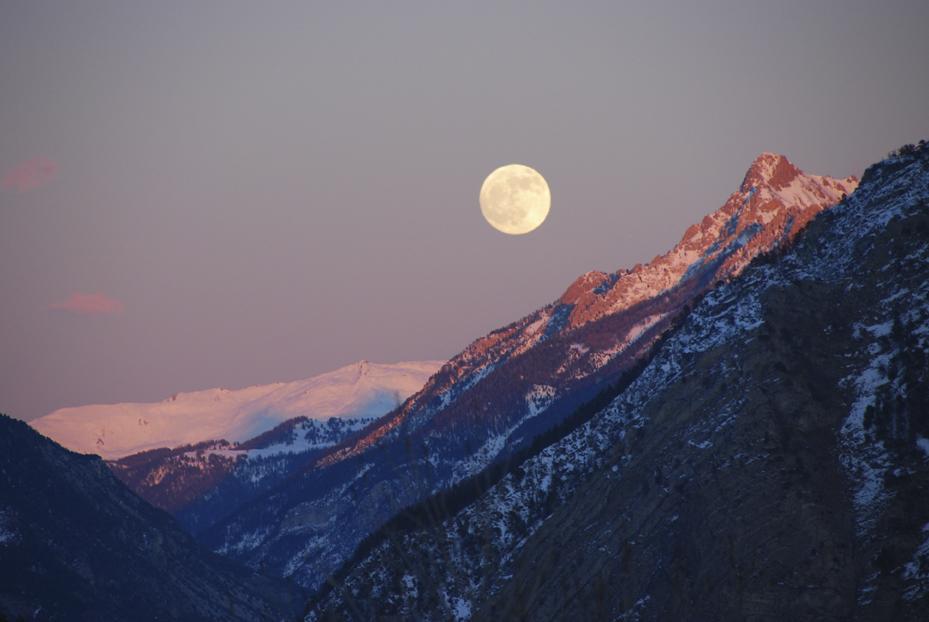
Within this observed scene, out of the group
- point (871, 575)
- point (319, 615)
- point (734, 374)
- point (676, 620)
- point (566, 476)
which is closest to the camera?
point (871, 575)

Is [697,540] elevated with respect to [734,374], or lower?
lower

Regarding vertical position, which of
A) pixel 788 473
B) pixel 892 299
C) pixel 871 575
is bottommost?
pixel 871 575

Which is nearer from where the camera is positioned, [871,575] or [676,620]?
[871,575]

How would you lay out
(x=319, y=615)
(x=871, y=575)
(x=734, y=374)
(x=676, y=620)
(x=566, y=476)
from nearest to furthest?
(x=871, y=575) → (x=676, y=620) → (x=734, y=374) → (x=566, y=476) → (x=319, y=615)

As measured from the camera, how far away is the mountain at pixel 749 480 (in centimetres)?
11906

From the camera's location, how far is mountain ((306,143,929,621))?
119062 mm

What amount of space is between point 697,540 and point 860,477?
1729 cm

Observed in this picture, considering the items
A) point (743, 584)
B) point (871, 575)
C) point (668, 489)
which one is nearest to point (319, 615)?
point (668, 489)

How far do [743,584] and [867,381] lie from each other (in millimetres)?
30548

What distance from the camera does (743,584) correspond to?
394 feet

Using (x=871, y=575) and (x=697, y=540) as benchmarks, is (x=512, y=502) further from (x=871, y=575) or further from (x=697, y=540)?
(x=871, y=575)

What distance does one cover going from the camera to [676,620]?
403 feet

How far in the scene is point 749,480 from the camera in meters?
131

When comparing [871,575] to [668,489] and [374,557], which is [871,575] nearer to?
[668,489]
